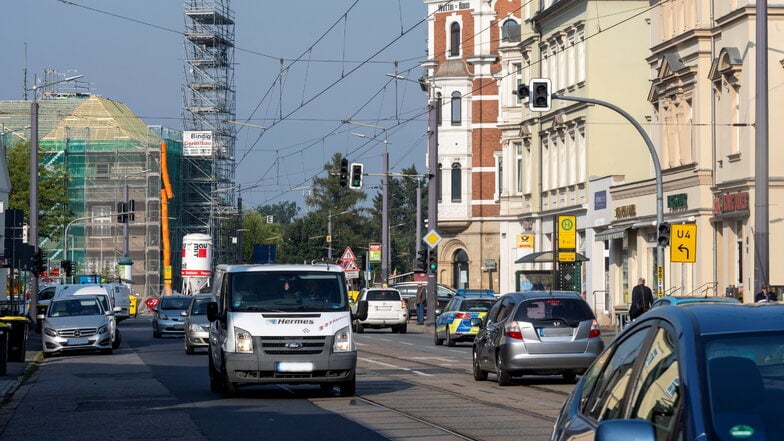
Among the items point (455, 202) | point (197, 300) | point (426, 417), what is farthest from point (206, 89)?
point (426, 417)

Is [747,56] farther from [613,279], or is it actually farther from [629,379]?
[629,379]

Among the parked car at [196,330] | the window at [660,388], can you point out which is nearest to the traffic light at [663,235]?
the parked car at [196,330]

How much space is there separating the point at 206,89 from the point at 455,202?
1162 inches

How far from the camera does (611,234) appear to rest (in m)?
50.9

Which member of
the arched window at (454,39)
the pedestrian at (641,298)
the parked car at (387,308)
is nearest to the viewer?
the pedestrian at (641,298)

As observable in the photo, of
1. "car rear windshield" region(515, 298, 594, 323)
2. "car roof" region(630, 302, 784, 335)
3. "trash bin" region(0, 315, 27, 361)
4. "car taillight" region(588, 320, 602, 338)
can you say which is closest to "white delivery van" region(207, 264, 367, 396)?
"car rear windshield" region(515, 298, 594, 323)

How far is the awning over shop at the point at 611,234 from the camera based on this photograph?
164 ft

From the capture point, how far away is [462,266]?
86.9m

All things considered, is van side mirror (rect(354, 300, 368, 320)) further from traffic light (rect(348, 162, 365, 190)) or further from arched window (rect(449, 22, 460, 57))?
arched window (rect(449, 22, 460, 57))

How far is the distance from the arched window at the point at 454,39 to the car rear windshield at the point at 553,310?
212 feet

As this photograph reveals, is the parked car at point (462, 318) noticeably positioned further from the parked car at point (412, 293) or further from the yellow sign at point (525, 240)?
the parked car at point (412, 293)

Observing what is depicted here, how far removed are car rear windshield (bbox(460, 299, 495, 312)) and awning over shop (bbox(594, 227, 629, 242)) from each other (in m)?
11.7

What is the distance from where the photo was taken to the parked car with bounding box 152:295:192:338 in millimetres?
47438

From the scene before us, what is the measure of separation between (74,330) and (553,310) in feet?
54.9
